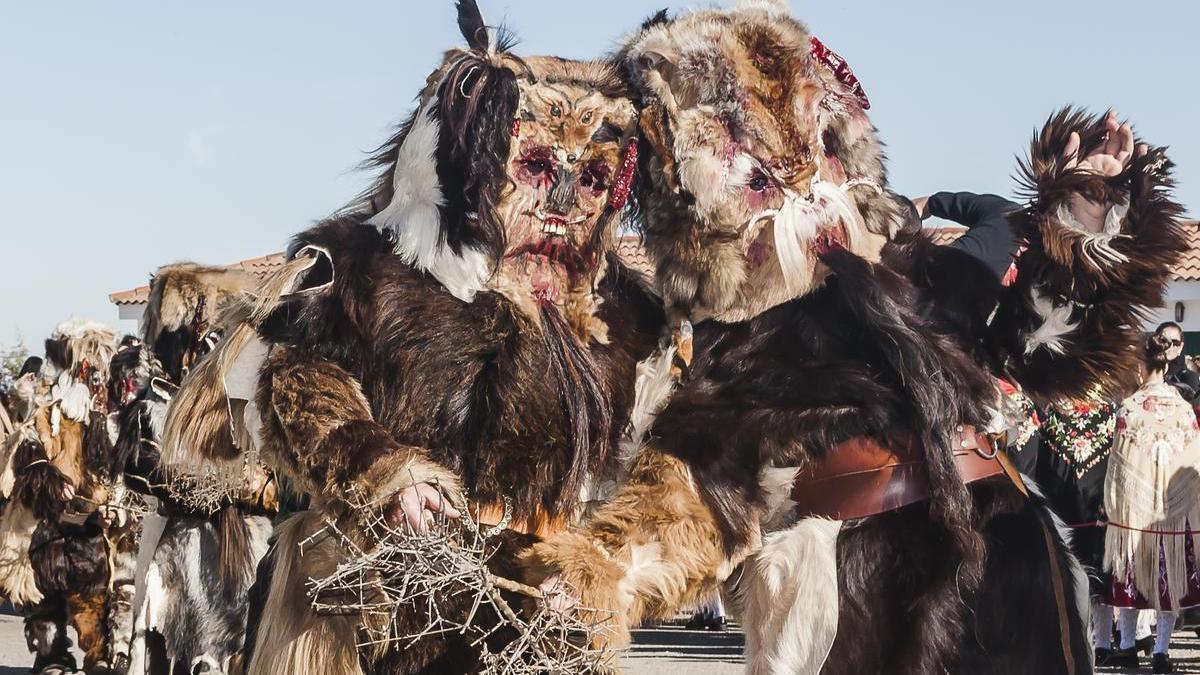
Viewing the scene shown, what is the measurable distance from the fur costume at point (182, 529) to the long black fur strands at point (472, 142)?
2709 mm

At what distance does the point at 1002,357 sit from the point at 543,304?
114 cm

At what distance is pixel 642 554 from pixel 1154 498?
5.94 meters

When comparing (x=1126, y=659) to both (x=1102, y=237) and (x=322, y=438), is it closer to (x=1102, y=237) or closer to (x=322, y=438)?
(x=1102, y=237)

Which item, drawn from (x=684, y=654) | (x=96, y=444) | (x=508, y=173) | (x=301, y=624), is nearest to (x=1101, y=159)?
(x=508, y=173)

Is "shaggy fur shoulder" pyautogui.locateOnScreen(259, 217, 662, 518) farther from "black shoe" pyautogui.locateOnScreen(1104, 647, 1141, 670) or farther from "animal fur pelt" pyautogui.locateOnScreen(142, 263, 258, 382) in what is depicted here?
"black shoe" pyautogui.locateOnScreen(1104, 647, 1141, 670)

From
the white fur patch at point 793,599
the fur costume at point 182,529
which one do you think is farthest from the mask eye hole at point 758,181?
the fur costume at point 182,529

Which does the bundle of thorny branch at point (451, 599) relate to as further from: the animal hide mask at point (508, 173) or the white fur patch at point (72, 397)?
the white fur patch at point (72, 397)

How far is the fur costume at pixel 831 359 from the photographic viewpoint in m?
3.53

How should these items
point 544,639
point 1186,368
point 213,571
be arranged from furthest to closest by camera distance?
point 1186,368 < point 213,571 < point 544,639

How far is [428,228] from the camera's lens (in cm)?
397

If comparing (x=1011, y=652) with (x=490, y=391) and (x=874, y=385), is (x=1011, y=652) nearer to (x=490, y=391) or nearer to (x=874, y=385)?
(x=874, y=385)

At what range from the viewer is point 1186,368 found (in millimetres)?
10031

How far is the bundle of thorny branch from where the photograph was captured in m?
3.36

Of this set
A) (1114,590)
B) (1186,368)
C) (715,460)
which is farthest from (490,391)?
(1186,368)
